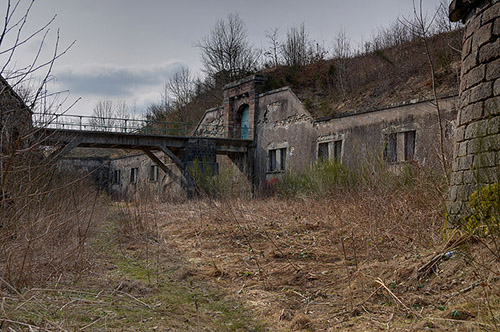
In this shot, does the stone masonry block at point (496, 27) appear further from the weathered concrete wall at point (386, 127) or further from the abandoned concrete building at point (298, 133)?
the weathered concrete wall at point (386, 127)

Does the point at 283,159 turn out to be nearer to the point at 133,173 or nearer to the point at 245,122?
the point at 245,122

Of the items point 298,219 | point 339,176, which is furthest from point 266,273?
point 339,176

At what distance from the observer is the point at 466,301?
3654mm

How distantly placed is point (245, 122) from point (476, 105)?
17.7 m

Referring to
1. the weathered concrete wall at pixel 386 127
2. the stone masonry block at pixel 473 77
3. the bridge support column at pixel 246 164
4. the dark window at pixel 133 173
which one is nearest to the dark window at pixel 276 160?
the bridge support column at pixel 246 164

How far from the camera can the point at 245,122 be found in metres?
22.5

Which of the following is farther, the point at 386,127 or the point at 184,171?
the point at 184,171

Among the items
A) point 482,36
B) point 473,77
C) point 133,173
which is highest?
point 482,36

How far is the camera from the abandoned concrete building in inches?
499

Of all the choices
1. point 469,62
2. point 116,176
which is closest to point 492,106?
point 469,62

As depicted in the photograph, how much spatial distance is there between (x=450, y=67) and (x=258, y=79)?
9017 mm

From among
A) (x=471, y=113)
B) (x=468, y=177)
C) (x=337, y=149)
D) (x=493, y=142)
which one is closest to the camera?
(x=493, y=142)

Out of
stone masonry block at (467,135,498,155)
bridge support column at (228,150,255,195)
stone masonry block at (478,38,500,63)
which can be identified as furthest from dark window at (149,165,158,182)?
stone masonry block at (478,38,500,63)

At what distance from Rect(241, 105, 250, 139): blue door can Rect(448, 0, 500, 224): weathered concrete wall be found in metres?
16.9
